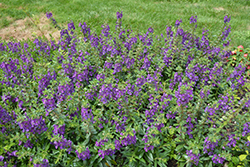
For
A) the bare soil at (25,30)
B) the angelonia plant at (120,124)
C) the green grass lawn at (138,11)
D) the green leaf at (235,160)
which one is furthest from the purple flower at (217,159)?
the bare soil at (25,30)

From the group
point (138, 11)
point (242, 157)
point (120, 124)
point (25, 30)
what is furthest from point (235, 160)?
point (25, 30)

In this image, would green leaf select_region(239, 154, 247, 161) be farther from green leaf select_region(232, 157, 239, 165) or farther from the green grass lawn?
the green grass lawn

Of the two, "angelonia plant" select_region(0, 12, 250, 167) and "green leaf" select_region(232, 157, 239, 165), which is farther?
"green leaf" select_region(232, 157, 239, 165)

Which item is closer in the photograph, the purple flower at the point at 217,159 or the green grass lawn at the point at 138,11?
the purple flower at the point at 217,159

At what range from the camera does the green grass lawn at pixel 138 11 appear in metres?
8.86

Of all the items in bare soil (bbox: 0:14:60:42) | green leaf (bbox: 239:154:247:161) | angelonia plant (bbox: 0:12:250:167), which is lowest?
green leaf (bbox: 239:154:247:161)

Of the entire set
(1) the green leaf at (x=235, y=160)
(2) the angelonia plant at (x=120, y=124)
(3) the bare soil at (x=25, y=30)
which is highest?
(3) the bare soil at (x=25, y=30)

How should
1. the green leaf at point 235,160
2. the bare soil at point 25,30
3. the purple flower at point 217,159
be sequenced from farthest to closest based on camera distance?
the bare soil at point 25,30 < the green leaf at point 235,160 < the purple flower at point 217,159

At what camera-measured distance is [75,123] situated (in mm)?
3496

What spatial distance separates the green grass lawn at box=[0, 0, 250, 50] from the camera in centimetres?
886

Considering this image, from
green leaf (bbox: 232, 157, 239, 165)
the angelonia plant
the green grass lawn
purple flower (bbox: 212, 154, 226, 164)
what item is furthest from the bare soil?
green leaf (bbox: 232, 157, 239, 165)

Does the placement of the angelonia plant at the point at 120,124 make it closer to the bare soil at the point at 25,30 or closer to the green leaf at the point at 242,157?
the green leaf at the point at 242,157

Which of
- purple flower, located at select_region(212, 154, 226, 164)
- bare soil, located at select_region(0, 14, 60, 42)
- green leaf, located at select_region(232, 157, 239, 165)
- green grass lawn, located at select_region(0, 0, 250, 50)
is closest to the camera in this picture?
purple flower, located at select_region(212, 154, 226, 164)

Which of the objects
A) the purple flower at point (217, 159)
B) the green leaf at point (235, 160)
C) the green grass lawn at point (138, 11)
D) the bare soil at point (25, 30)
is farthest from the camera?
the green grass lawn at point (138, 11)
